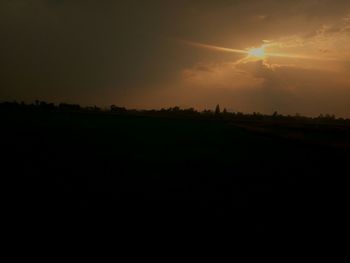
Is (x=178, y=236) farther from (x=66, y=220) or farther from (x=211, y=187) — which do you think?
(x=211, y=187)

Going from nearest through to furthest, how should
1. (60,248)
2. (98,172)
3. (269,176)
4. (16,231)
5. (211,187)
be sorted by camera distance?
(60,248), (16,231), (211,187), (98,172), (269,176)

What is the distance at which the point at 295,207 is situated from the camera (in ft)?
34.9

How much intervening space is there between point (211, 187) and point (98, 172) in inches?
210

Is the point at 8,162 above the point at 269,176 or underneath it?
above

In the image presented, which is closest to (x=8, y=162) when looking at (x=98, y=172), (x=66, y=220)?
(x=98, y=172)

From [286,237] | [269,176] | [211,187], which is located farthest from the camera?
[269,176]

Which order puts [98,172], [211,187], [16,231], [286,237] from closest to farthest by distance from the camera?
[16,231] → [286,237] → [211,187] → [98,172]

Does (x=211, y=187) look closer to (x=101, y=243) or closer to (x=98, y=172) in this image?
(x=98, y=172)

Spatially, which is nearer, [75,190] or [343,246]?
[343,246]

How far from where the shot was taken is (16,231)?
7.16 meters

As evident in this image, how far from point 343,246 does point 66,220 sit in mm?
7042

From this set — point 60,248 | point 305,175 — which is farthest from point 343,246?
point 305,175

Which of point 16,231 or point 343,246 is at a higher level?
point 16,231

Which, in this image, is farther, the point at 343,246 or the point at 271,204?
the point at 271,204
